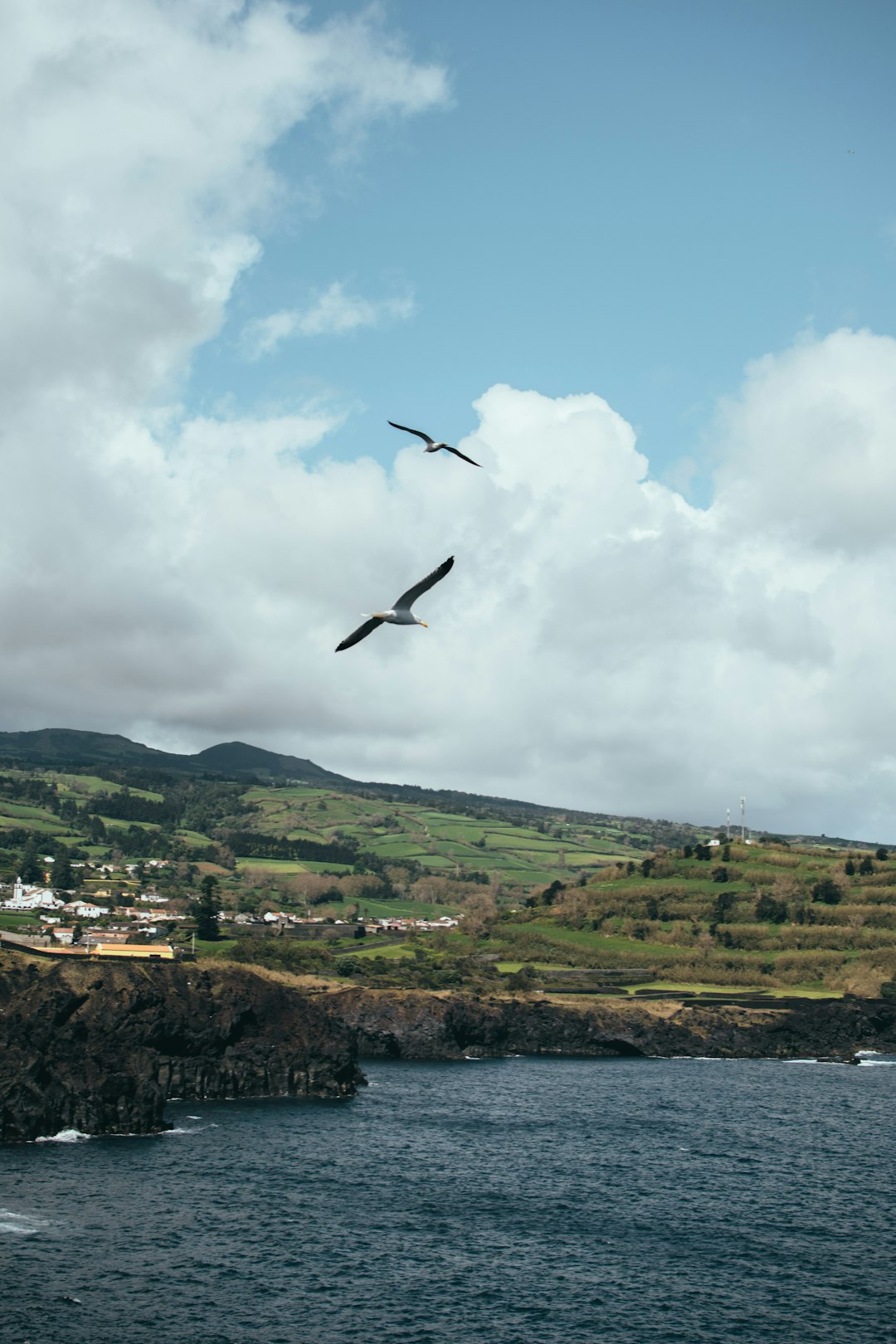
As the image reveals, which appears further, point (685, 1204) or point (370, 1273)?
point (685, 1204)

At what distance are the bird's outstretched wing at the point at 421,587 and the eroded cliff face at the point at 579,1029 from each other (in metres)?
154

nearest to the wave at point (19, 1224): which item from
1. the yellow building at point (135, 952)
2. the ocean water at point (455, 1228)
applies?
the ocean water at point (455, 1228)

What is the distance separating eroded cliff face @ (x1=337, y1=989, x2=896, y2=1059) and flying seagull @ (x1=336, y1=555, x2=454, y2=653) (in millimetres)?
→ 153996

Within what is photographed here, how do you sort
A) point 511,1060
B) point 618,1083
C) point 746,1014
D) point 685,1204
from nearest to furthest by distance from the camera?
1. point 685,1204
2. point 618,1083
3. point 511,1060
4. point 746,1014

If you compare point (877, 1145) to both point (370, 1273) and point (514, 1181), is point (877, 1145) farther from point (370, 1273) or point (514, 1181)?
point (370, 1273)

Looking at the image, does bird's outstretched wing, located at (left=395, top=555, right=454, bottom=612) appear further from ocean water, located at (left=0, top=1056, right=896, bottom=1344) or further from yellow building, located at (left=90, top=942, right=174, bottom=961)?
yellow building, located at (left=90, top=942, right=174, bottom=961)

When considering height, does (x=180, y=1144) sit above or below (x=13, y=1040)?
below

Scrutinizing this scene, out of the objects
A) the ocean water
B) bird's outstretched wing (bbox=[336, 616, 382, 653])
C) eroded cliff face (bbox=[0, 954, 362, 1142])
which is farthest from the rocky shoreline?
bird's outstretched wing (bbox=[336, 616, 382, 653])

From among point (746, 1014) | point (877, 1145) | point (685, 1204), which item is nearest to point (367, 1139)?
point (685, 1204)

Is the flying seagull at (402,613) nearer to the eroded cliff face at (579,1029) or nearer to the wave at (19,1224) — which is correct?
the wave at (19,1224)

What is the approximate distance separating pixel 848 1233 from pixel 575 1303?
25768mm

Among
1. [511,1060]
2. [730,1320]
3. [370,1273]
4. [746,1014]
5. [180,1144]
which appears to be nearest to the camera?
[730,1320]

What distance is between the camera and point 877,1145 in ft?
375

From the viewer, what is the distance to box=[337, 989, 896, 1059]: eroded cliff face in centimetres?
18038
